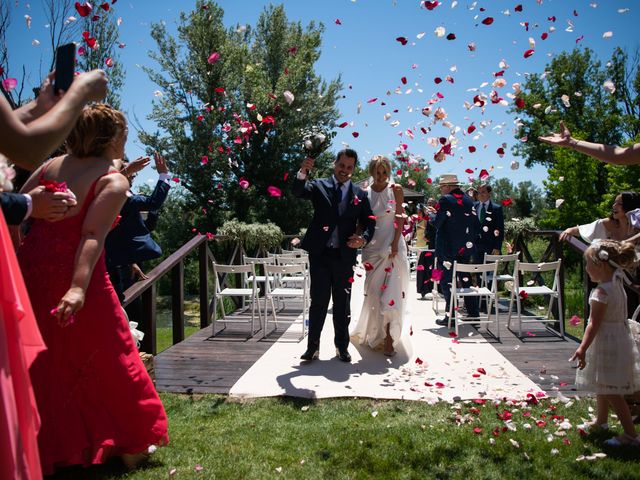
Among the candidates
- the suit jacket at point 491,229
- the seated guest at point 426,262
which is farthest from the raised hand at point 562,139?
the seated guest at point 426,262

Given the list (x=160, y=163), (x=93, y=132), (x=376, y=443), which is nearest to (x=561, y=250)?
(x=376, y=443)

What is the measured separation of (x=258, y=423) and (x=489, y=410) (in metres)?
1.68

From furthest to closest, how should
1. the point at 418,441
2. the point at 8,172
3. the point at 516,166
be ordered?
the point at 516,166 < the point at 418,441 < the point at 8,172

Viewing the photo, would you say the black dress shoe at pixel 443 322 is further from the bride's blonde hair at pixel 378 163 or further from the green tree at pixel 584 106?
the green tree at pixel 584 106

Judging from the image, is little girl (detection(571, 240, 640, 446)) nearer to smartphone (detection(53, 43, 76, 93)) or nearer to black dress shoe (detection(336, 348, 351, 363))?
black dress shoe (detection(336, 348, 351, 363))

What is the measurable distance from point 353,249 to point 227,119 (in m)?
20.6

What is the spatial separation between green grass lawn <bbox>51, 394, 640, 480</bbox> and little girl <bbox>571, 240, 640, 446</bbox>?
0.30 m

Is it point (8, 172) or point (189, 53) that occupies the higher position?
point (189, 53)

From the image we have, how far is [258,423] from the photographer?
3750mm

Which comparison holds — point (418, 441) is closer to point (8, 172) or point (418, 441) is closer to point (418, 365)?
point (418, 365)

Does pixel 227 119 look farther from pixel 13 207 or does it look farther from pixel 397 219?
pixel 13 207

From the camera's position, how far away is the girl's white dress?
10.6 ft

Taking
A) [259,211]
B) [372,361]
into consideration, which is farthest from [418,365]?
[259,211]

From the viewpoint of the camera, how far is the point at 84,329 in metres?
2.61
